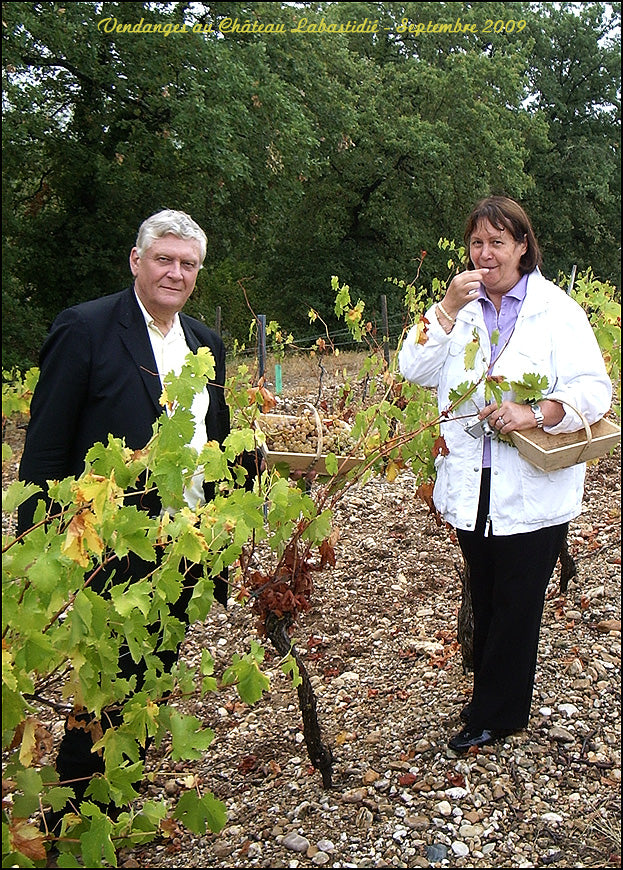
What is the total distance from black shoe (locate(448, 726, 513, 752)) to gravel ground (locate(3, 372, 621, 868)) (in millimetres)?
32

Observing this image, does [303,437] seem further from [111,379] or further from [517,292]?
[111,379]

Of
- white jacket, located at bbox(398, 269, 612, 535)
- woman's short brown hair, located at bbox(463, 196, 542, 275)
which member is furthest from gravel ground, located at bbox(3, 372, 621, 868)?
woman's short brown hair, located at bbox(463, 196, 542, 275)

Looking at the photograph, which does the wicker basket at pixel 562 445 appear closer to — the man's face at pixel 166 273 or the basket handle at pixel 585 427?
the basket handle at pixel 585 427

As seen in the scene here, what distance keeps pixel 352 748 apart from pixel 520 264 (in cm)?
169

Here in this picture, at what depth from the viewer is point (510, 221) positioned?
2.48 meters

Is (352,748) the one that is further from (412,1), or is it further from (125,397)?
(412,1)

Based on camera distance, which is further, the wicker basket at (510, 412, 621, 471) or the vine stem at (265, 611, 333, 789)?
the vine stem at (265, 611, 333, 789)

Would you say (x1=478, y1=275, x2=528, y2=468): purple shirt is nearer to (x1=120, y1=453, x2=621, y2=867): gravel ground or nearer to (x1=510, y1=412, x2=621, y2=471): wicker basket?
(x1=510, y1=412, x2=621, y2=471): wicker basket

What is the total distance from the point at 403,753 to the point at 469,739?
23 cm

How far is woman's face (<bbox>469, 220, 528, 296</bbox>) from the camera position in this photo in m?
2.49

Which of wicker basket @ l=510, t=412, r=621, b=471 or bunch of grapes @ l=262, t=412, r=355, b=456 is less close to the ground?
wicker basket @ l=510, t=412, r=621, b=471

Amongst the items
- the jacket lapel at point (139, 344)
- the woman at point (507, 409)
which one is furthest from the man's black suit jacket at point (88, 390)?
the woman at point (507, 409)

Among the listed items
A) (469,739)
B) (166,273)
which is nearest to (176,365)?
(166,273)

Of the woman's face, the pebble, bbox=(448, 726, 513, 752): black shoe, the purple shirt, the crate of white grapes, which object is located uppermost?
the woman's face
